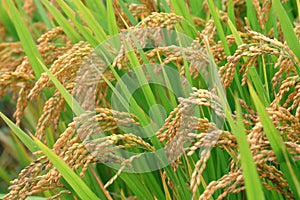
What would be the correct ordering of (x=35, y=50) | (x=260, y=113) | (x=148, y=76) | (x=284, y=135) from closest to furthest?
(x=260, y=113) → (x=284, y=135) → (x=148, y=76) → (x=35, y=50)

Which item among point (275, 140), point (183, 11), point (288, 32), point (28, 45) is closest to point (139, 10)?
point (183, 11)

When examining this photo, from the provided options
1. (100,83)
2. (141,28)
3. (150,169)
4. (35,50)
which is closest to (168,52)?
(141,28)

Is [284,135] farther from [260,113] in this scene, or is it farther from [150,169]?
[150,169]

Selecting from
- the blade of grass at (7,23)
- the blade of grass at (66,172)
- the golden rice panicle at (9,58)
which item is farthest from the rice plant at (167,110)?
the blade of grass at (7,23)

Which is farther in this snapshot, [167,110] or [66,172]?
[167,110]

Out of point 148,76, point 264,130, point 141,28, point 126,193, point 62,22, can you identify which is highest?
point 62,22

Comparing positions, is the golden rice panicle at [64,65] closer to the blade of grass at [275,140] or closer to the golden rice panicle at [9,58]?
the blade of grass at [275,140]

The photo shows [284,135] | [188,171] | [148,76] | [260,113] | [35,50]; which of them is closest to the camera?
[260,113]

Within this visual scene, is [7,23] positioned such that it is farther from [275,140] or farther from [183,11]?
[275,140]
